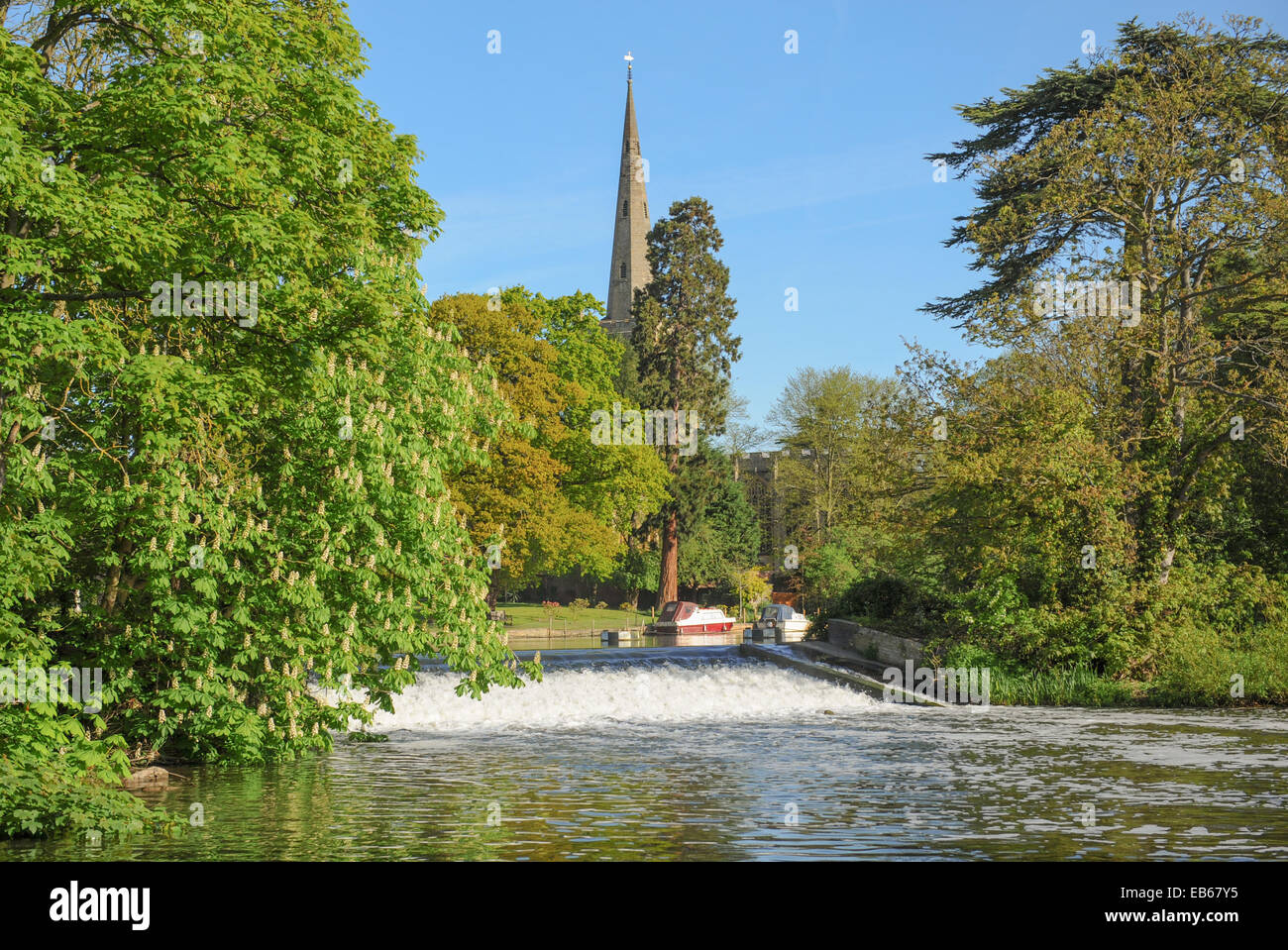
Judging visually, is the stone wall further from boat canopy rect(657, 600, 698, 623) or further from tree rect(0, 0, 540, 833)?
boat canopy rect(657, 600, 698, 623)

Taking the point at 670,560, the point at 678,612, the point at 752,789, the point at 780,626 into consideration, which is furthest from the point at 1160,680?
the point at 670,560

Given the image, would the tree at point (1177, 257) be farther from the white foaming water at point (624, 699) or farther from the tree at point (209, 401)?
the tree at point (209, 401)

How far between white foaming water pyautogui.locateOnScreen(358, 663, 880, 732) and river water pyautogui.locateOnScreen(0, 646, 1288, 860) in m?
0.13

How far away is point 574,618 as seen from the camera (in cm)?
6725

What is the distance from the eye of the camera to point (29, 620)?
14.8 meters

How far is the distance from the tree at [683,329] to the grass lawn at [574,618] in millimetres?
3286

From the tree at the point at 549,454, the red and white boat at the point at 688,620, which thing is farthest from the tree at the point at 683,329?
the red and white boat at the point at 688,620

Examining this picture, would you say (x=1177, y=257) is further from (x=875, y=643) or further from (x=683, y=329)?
(x=683, y=329)

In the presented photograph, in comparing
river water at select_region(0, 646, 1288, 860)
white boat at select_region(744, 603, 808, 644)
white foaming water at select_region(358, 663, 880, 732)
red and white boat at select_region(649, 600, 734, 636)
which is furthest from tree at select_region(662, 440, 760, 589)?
river water at select_region(0, 646, 1288, 860)

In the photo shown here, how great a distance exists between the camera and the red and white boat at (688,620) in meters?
53.1

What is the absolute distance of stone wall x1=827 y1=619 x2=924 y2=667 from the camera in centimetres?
3058
